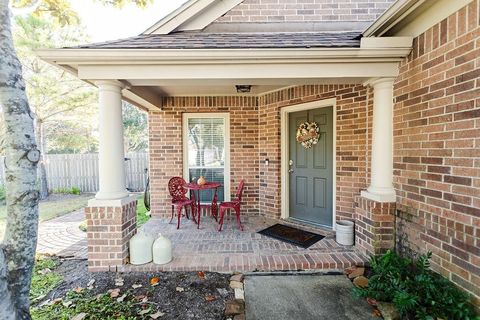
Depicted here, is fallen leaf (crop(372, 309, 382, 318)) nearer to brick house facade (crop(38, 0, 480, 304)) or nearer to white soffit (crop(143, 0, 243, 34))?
brick house facade (crop(38, 0, 480, 304))

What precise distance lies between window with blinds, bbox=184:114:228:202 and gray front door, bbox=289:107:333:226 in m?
1.44

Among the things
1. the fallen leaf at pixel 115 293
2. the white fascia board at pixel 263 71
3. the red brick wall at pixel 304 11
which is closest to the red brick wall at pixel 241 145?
the red brick wall at pixel 304 11

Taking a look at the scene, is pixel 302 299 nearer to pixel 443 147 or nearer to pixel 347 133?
pixel 443 147

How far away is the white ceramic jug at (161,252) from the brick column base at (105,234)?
39 centimetres

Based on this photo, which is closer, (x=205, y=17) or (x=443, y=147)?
(x=443, y=147)

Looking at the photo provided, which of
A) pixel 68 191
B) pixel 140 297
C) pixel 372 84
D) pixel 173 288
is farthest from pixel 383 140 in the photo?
pixel 68 191

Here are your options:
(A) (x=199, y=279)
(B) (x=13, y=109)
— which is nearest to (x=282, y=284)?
(A) (x=199, y=279)

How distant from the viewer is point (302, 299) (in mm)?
2484

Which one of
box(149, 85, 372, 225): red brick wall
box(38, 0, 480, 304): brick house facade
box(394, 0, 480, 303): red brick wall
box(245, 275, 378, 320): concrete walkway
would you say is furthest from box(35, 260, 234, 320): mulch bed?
box(149, 85, 372, 225): red brick wall

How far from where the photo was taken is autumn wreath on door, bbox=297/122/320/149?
4254 mm

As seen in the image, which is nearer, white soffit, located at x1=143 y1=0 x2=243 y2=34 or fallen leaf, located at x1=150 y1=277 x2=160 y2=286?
fallen leaf, located at x1=150 y1=277 x2=160 y2=286

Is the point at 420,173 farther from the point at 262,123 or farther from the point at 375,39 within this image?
the point at 262,123

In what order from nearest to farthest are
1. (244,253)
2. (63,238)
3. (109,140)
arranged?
(109,140), (244,253), (63,238)

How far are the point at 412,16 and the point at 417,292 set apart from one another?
2730 millimetres
